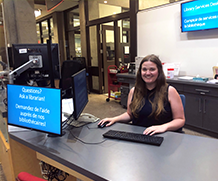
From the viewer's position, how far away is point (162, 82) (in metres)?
1.68

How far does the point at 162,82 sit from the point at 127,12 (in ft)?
11.8

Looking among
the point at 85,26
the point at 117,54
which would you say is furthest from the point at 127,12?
the point at 85,26

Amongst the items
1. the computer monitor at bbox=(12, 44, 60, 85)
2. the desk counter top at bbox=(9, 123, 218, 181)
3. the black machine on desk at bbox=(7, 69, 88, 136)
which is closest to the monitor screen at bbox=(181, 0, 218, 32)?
the computer monitor at bbox=(12, 44, 60, 85)

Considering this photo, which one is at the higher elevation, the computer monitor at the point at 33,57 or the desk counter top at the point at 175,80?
the computer monitor at the point at 33,57

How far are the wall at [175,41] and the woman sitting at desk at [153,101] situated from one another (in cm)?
216

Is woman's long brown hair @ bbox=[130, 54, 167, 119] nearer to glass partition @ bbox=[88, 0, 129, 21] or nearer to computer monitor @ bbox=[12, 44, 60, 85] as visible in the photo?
computer monitor @ bbox=[12, 44, 60, 85]

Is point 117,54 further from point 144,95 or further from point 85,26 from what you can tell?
point 144,95

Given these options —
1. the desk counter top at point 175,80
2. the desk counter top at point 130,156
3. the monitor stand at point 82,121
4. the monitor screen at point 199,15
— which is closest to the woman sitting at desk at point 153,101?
the monitor stand at point 82,121

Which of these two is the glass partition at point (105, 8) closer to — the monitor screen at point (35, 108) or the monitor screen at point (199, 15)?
the monitor screen at point (199, 15)

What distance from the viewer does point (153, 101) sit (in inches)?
65.6

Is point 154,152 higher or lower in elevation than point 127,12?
lower

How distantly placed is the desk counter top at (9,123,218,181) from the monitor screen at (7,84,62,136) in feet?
0.36

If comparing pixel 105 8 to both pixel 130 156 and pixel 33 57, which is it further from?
pixel 130 156

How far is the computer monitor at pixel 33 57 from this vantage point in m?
2.17
